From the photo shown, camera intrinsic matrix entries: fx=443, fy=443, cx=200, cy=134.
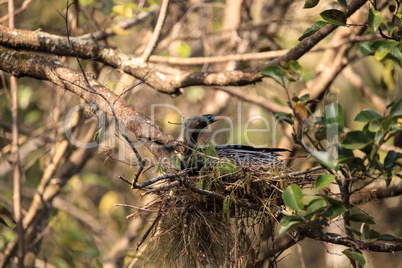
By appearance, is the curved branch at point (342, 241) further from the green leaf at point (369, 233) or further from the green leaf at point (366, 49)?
the green leaf at point (366, 49)

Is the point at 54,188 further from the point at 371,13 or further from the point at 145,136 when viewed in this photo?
the point at 371,13

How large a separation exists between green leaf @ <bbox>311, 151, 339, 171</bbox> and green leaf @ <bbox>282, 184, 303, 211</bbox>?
23 cm

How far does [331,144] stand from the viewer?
2.21 meters

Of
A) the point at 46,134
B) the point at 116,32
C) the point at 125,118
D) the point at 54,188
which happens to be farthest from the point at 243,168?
the point at 46,134

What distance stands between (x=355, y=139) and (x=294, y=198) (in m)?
0.43

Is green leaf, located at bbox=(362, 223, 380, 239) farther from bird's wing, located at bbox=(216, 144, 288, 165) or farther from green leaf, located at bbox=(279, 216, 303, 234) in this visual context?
bird's wing, located at bbox=(216, 144, 288, 165)

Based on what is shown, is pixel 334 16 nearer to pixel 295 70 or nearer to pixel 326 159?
pixel 295 70

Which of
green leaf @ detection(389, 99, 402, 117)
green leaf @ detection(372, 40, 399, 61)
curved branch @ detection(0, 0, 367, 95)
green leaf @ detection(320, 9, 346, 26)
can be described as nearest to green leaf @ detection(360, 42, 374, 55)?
green leaf @ detection(372, 40, 399, 61)

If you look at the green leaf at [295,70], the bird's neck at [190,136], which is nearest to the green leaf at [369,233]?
the green leaf at [295,70]

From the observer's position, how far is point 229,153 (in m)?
4.35

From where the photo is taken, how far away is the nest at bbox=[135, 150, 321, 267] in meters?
3.18

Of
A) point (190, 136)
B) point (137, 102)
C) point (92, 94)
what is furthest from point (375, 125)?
point (137, 102)

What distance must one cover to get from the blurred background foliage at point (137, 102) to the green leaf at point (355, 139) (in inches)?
142

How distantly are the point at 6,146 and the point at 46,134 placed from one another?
92 centimetres
